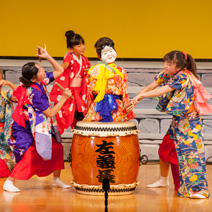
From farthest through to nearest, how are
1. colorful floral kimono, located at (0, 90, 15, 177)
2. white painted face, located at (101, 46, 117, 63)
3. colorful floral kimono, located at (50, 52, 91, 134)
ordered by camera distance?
colorful floral kimono, located at (0, 90, 15, 177)
colorful floral kimono, located at (50, 52, 91, 134)
white painted face, located at (101, 46, 117, 63)

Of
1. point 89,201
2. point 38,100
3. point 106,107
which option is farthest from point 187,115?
point 38,100

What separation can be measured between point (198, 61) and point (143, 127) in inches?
38.7

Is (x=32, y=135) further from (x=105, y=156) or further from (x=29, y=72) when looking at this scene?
(x=105, y=156)

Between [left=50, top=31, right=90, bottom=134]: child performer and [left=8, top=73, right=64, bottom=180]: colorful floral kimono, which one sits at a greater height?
[left=50, top=31, right=90, bottom=134]: child performer

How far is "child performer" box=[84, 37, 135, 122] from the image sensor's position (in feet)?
16.8

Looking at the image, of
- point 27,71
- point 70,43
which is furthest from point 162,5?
point 27,71

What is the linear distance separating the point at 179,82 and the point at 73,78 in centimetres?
132

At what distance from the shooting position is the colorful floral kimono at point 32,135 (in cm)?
510

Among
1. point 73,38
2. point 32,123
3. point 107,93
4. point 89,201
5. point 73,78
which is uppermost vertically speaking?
point 73,38

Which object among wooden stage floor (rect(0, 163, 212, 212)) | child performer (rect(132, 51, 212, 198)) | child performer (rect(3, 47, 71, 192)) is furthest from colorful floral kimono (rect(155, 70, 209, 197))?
child performer (rect(3, 47, 71, 192))

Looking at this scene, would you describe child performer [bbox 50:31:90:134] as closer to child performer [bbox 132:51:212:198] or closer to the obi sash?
the obi sash

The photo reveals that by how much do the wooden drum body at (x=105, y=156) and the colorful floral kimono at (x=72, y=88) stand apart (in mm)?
810

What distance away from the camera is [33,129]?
5.14 metres

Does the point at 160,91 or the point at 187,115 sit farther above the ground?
the point at 160,91
